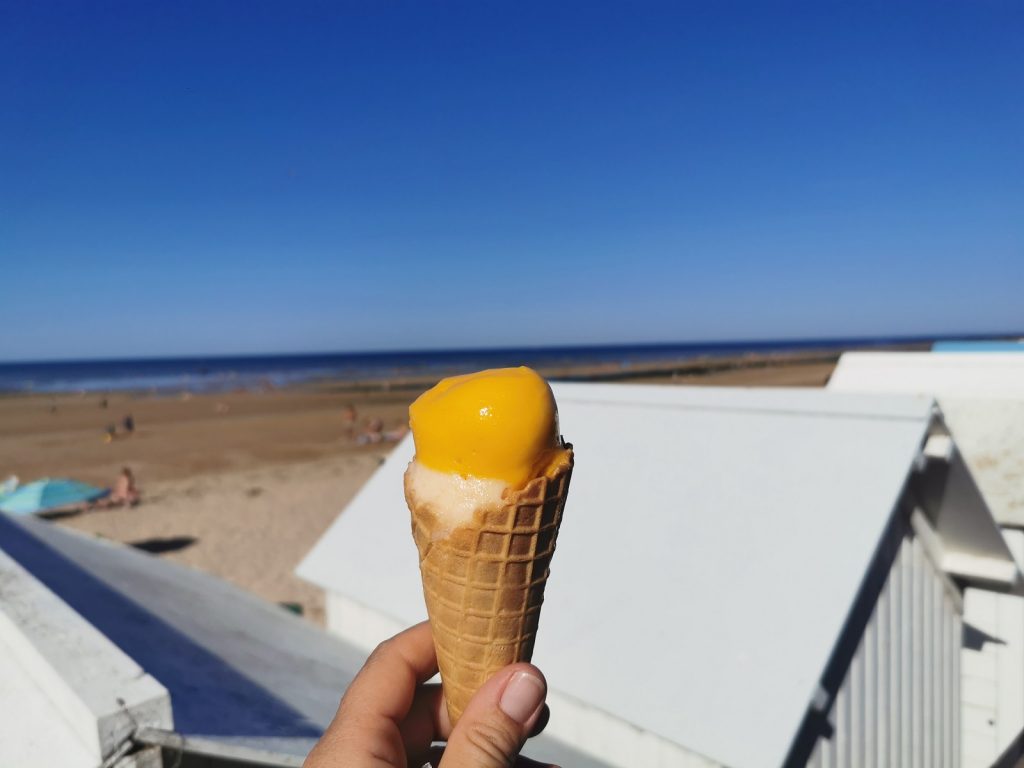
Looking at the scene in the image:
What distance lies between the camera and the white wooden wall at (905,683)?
11.6 ft

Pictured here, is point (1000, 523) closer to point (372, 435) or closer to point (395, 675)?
point (395, 675)

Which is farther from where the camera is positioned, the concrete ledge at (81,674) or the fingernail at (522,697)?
the concrete ledge at (81,674)

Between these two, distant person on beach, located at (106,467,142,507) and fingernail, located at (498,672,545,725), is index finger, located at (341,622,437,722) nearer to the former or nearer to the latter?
fingernail, located at (498,672,545,725)

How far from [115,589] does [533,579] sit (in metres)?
4.04

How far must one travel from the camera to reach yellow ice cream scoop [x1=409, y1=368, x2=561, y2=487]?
5.59 feet

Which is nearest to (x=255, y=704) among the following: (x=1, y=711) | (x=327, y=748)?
(x=1, y=711)

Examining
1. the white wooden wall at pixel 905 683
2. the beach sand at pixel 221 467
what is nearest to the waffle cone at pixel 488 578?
the white wooden wall at pixel 905 683

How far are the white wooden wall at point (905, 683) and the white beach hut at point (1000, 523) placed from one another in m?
0.20

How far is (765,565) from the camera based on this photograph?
3.63m

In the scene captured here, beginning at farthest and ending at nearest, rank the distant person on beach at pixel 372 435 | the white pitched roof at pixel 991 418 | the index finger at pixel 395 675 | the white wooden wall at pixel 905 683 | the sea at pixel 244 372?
the sea at pixel 244 372
the distant person on beach at pixel 372 435
the white pitched roof at pixel 991 418
the white wooden wall at pixel 905 683
the index finger at pixel 395 675

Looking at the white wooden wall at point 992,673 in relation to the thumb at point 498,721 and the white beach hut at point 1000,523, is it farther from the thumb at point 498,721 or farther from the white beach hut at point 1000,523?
the thumb at point 498,721

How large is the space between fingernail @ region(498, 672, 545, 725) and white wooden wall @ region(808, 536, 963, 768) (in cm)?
217

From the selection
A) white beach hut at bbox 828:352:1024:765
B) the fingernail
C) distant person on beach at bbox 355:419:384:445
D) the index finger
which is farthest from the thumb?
distant person on beach at bbox 355:419:384:445

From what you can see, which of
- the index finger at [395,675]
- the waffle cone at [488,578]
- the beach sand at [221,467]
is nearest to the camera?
the waffle cone at [488,578]
